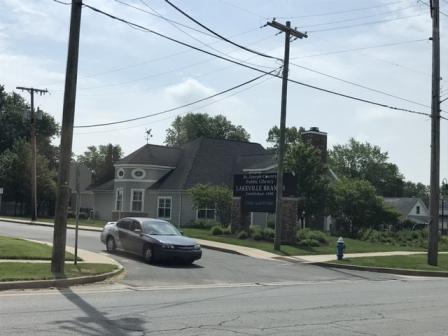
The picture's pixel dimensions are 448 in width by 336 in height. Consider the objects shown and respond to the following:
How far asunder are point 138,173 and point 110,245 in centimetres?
2418

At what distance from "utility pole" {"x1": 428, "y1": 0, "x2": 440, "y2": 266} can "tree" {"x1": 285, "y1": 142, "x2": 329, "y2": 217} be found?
1369 cm

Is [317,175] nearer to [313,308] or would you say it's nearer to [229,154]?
[229,154]

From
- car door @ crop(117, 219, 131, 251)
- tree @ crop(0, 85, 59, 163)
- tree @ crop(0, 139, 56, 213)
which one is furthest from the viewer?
tree @ crop(0, 85, 59, 163)

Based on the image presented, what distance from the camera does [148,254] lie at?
65.3ft

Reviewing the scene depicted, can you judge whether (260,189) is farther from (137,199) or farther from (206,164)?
(137,199)

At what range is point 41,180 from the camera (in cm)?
5666

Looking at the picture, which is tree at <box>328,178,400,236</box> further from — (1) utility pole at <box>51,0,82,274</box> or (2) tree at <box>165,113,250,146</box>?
(2) tree at <box>165,113,250,146</box>

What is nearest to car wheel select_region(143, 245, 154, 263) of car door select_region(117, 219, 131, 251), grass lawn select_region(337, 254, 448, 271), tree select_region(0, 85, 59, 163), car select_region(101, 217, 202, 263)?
car select_region(101, 217, 202, 263)

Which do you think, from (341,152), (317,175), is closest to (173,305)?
(317,175)

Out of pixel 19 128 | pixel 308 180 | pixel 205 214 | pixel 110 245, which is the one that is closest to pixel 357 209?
pixel 308 180

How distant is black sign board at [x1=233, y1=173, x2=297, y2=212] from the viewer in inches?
1166

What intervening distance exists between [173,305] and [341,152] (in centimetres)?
9497

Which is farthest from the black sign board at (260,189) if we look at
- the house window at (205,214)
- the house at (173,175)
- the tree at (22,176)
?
the tree at (22,176)

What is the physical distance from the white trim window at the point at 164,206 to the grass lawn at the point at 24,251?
24.0 meters
